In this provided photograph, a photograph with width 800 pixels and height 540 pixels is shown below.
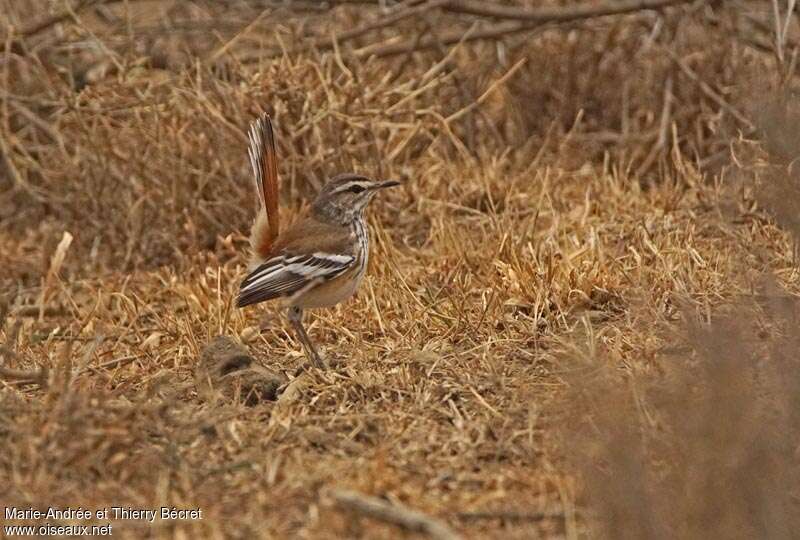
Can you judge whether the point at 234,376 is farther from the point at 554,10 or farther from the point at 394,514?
the point at 554,10

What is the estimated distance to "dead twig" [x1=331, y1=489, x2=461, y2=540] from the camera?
407cm

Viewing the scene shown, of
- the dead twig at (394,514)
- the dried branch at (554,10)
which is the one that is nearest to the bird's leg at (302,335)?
the dead twig at (394,514)

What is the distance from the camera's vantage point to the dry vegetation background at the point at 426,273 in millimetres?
4363

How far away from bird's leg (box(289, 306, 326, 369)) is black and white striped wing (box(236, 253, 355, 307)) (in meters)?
0.17

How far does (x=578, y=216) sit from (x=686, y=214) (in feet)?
2.06

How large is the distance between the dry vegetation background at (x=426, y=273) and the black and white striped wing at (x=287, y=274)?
36cm

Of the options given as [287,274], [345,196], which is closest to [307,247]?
[287,274]

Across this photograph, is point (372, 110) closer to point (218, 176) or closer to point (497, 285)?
point (218, 176)

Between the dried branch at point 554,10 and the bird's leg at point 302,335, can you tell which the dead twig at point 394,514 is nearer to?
the bird's leg at point 302,335

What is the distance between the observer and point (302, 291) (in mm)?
6316

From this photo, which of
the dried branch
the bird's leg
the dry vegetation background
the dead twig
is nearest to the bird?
the bird's leg

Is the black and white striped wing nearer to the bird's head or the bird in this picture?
the bird

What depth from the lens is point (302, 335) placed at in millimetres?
6336

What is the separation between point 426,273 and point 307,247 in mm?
1068
